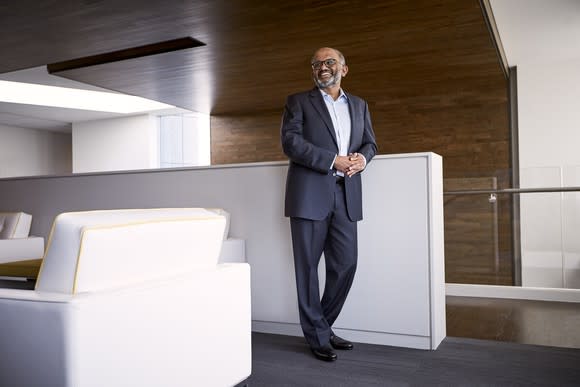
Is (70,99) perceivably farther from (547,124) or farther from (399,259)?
(399,259)

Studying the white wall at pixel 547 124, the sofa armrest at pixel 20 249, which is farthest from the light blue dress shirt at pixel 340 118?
the white wall at pixel 547 124

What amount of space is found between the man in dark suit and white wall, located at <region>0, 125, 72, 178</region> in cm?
1235

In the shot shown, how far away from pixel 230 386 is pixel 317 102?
1632 mm

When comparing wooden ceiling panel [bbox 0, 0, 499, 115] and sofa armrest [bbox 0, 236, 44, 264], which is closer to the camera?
sofa armrest [bbox 0, 236, 44, 264]

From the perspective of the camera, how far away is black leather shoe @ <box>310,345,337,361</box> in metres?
2.87

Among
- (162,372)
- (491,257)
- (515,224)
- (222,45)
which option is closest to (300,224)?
(162,372)

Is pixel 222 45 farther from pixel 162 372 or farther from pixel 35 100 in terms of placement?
pixel 35 100

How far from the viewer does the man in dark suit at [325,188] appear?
9.60 ft

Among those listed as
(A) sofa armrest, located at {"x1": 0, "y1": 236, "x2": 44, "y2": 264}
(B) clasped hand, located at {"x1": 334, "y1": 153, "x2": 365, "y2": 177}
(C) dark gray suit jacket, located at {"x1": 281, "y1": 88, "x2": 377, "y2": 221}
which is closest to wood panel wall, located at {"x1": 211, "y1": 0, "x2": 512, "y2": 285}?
(C) dark gray suit jacket, located at {"x1": 281, "y1": 88, "x2": 377, "y2": 221}

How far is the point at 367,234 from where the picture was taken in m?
3.36

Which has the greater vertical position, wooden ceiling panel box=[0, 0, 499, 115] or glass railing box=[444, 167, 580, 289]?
wooden ceiling panel box=[0, 0, 499, 115]

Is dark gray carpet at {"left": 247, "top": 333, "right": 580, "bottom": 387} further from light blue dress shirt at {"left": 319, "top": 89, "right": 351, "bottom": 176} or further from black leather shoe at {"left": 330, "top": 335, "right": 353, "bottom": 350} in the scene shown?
light blue dress shirt at {"left": 319, "top": 89, "right": 351, "bottom": 176}

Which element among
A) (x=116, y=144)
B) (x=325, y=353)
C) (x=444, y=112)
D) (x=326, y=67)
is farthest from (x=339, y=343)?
(x=116, y=144)

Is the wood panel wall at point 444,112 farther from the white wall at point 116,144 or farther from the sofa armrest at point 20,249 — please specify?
the sofa armrest at point 20,249
